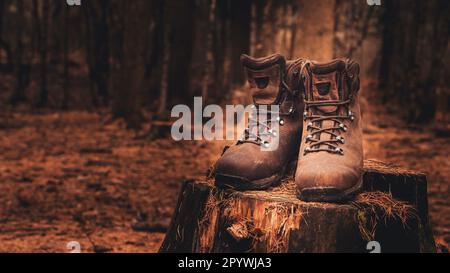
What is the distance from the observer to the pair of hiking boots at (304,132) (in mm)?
2746

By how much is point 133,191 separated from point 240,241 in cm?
377

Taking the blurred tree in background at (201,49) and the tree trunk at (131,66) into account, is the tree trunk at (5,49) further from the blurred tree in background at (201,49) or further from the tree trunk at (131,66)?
the tree trunk at (131,66)

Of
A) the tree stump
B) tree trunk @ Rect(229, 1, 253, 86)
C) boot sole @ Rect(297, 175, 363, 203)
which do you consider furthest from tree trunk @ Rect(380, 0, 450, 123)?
boot sole @ Rect(297, 175, 363, 203)

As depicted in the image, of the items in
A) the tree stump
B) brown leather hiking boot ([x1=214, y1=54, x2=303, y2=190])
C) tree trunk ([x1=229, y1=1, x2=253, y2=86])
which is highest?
tree trunk ([x1=229, y1=1, x2=253, y2=86])

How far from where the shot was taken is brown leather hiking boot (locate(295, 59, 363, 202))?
2.78 metres

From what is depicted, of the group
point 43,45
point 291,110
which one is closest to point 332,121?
point 291,110

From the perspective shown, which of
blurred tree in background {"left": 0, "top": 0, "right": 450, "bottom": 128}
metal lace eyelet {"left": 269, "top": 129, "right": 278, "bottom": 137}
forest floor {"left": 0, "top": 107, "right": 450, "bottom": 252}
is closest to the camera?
metal lace eyelet {"left": 269, "top": 129, "right": 278, "bottom": 137}

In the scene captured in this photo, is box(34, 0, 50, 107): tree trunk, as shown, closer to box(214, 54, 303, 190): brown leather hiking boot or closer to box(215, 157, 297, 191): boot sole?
box(214, 54, 303, 190): brown leather hiking boot

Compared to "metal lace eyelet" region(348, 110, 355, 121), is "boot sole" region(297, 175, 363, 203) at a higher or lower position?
lower

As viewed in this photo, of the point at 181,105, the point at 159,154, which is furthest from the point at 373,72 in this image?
the point at 159,154

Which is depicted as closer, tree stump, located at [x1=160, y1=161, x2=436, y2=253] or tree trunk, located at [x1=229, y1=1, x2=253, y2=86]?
tree stump, located at [x1=160, y1=161, x2=436, y2=253]

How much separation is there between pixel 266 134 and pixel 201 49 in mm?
11569

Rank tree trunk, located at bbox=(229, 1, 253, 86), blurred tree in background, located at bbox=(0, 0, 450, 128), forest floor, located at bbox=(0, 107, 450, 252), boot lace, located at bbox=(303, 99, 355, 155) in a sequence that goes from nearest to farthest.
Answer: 1. boot lace, located at bbox=(303, 99, 355, 155)
2. forest floor, located at bbox=(0, 107, 450, 252)
3. blurred tree in background, located at bbox=(0, 0, 450, 128)
4. tree trunk, located at bbox=(229, 1, 253, 86)

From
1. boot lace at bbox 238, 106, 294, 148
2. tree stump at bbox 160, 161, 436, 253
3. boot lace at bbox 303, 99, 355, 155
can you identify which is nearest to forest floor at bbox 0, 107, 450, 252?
tree stump at bbox 160, 161, 436, 253
